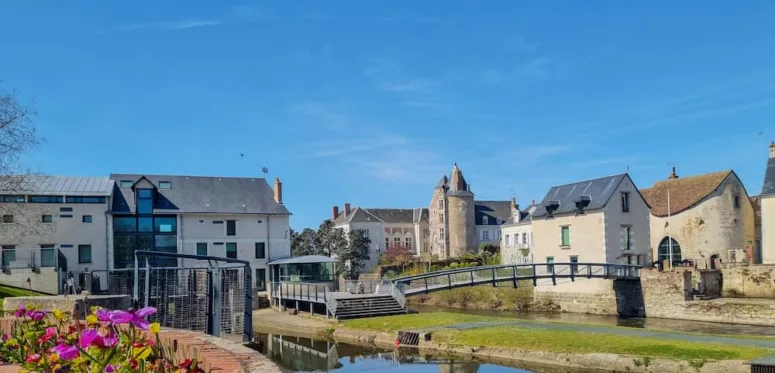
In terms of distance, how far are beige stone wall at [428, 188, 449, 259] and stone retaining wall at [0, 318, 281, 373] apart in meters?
67.7

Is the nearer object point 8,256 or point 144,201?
point 8,256

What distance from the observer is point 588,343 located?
19.5 meters

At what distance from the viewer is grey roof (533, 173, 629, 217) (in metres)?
37.3

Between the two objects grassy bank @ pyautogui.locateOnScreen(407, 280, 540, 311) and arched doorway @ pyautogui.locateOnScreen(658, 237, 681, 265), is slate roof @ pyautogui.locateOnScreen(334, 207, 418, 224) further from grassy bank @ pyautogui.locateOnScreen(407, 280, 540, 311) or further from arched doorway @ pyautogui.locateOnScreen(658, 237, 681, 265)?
arched doorway @ pyautogui.locateOnScreen(658, 237, 681, 265)

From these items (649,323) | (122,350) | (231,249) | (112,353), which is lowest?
(649,323)

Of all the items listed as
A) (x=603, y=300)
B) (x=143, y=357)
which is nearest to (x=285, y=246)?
(x=603, y=300)

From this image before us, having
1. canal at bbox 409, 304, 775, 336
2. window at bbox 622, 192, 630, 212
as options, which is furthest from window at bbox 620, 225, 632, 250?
canal at bbox 409, 304, 775, 336

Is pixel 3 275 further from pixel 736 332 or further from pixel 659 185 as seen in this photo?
pixel 659 185

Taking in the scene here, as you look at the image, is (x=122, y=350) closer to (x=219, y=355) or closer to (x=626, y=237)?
(x=219, y=355)

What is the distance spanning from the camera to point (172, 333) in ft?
23.5

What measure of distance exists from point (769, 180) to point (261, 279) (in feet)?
102

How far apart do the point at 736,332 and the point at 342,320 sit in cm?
1638

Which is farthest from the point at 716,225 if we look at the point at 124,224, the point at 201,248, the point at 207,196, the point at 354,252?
the point at 354,252

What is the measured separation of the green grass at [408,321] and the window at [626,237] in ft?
43.4
